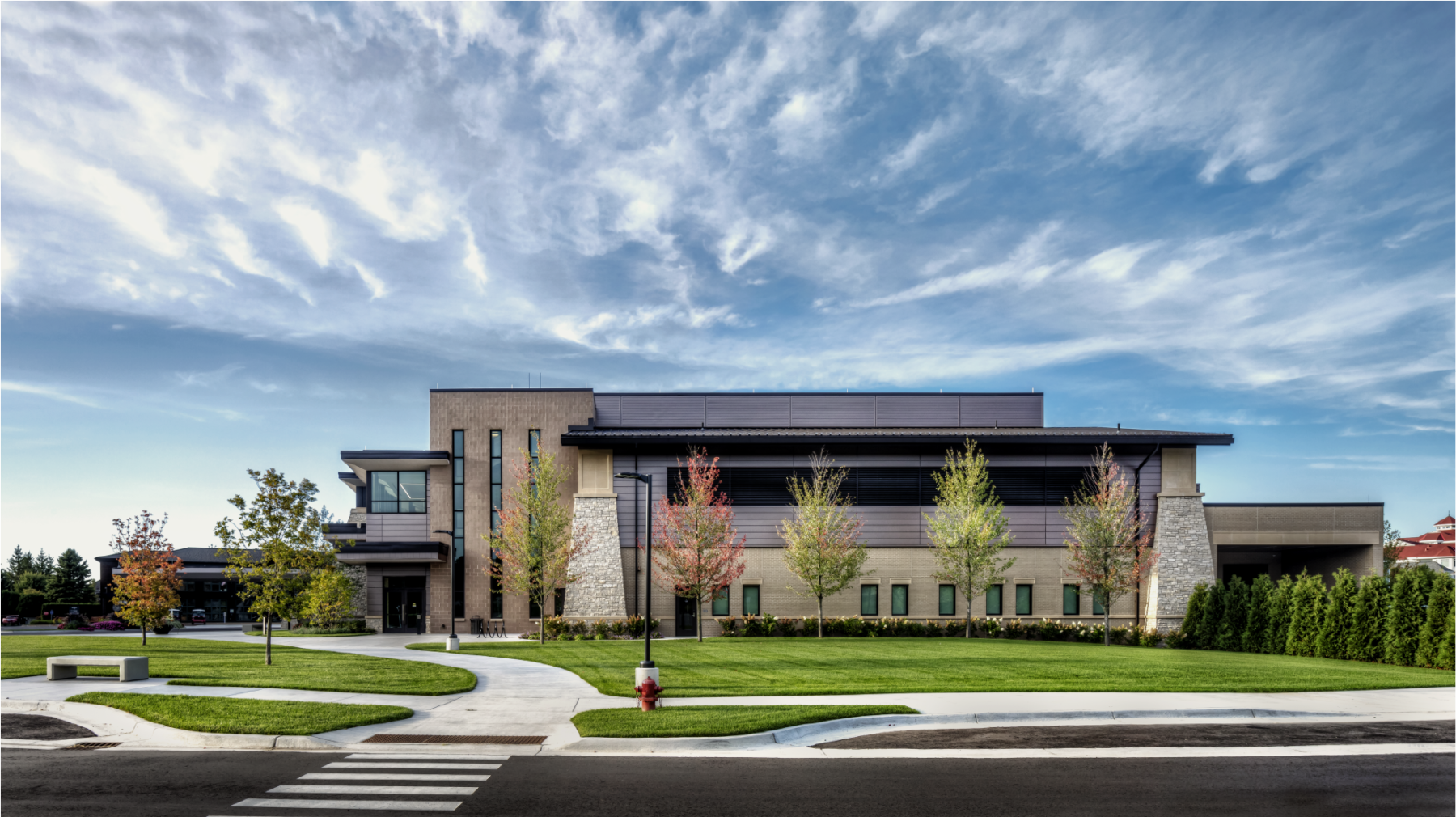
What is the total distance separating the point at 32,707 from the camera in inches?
652

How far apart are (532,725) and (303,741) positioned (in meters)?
3.82

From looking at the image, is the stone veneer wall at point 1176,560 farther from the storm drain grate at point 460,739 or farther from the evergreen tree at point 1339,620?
the storm drain grate at point 460,739

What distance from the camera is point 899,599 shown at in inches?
1551

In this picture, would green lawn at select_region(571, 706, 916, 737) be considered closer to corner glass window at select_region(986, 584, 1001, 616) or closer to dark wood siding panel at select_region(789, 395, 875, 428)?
corner glass window at select_region(986, 584, 1001, 616)

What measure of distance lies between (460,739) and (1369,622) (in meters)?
29.3

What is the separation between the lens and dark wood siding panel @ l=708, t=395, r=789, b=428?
4859cm

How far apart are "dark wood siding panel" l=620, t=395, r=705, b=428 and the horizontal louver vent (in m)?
8.82

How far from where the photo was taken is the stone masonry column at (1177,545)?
37969 mm

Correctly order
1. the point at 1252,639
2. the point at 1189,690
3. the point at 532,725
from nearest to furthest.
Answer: the point at 532,725 → the point at 1189,690 → the point at 1252,639

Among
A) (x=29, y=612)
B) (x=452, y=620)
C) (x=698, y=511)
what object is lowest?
(x=29, y=612)

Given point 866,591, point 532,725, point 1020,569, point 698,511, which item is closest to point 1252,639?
point 1020,569

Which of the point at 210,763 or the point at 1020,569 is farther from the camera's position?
the point at 1020,569

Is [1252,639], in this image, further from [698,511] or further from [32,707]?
[32,707]

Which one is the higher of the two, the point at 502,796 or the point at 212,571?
the point at 502,796
